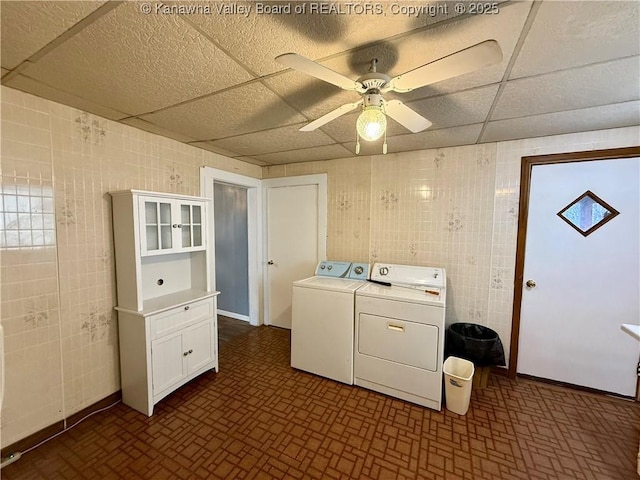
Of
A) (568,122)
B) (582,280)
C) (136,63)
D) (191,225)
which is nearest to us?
(136,63)

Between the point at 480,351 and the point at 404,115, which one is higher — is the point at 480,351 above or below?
below

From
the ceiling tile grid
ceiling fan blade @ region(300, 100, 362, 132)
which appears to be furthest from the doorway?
ceiling fan blade @ region(300, 100, 362, 132)

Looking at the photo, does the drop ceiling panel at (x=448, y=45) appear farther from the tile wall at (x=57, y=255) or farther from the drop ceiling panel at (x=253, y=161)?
the drop ceiling panel at (x=253, y=161)

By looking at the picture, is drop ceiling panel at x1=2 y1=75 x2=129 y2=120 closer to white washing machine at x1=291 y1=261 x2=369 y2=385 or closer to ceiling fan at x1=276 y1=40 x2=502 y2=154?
ceiling fan at x1=276 y1=40 x2=502 y2=154

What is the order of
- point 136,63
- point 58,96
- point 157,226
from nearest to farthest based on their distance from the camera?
1. point 136,63
2. point 58,96
3. point 157,226

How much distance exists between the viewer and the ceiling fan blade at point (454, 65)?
83 cm

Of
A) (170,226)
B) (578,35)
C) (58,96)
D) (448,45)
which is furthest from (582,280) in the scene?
(58,96)

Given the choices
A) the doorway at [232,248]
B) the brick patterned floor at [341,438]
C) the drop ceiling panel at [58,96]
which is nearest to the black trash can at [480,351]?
the brick patterned floor at [341,438]

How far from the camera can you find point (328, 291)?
7.72 ft

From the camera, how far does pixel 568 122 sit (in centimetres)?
192

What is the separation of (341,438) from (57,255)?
7.18ft

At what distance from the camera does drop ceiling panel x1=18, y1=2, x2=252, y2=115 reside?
3.35 feet

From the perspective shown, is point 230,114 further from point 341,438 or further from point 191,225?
point 341,438

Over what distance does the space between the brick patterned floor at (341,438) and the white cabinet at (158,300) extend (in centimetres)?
22
